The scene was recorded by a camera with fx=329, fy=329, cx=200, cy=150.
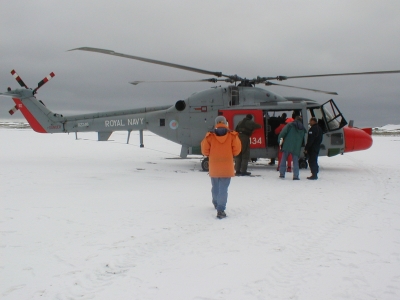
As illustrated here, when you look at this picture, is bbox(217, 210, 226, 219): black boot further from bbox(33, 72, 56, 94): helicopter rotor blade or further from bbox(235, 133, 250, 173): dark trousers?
bbox(33, 72, 56, 94): helicopter rotor blade

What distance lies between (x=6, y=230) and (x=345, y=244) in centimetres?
443

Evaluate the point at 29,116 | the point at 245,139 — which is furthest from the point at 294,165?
the point at 29,116

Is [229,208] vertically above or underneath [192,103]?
underneath

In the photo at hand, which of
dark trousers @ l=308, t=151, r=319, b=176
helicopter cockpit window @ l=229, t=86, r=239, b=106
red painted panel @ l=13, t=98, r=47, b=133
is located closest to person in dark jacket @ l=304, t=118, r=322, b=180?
dark trousers @ l=308, t=151, r=319, b=176

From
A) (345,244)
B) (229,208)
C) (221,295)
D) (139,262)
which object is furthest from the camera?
(229,208)

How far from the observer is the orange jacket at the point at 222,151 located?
5398mm

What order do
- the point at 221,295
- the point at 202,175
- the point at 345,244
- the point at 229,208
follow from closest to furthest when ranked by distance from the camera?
the point at 221,295, the point at 345,244, the point at 229,208, the point at 202,175

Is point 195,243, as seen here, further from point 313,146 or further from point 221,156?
point 313,146

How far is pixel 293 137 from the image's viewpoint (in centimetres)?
929

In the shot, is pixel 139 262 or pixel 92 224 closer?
pixel 139 262

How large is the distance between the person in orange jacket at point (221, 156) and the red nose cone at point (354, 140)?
22.8ft

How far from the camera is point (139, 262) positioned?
357 centimetres

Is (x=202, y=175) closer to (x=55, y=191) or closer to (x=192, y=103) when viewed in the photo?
(x=192, y=103)

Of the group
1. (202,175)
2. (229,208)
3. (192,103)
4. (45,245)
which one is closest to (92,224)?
(45,245)
